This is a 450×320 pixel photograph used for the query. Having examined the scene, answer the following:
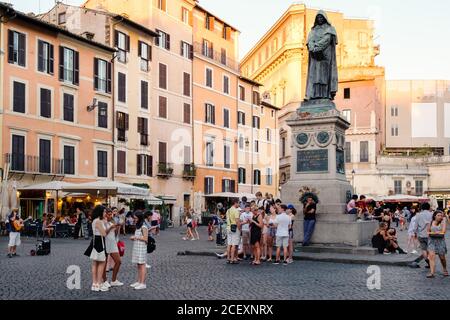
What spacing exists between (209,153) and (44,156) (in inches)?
733

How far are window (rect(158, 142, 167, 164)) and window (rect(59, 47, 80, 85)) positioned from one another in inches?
Result: 380

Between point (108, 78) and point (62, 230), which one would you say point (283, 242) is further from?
point (108, 78)

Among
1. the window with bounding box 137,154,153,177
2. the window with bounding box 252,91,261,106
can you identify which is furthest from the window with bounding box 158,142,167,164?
the window with bounding box 252,91,261,106

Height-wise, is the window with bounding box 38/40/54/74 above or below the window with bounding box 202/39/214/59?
below

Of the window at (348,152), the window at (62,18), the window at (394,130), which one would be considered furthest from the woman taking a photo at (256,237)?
the window at (394,130)

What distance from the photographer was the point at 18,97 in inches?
1314

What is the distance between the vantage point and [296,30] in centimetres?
6825

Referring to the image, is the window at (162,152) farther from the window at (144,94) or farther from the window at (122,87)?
the window at (122,87)

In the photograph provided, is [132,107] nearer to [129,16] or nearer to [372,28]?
[129,16]

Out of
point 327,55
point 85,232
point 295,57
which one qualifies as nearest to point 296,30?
point 295,57

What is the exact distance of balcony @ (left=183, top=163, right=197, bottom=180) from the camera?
47719 mm

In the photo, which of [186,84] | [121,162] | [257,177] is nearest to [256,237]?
[121,162]

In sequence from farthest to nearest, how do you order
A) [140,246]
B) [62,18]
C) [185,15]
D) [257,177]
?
[257,177] < [185,15] < [62,18] < [140,246]

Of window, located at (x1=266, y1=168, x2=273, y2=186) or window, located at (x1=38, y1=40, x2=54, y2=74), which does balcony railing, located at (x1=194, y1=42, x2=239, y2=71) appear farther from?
window, located at (x1=38, y1=40, x2=54, y2=74)
